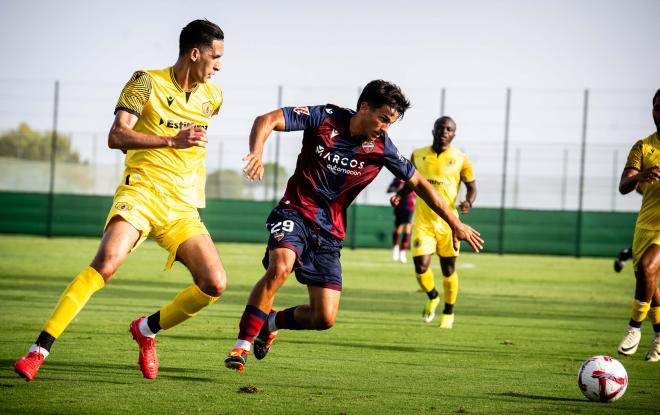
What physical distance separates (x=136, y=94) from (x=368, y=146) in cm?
187

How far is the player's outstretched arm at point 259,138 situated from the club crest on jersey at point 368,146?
74 centimetres

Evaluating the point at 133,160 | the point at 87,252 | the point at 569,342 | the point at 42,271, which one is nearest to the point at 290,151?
the point at 87,252

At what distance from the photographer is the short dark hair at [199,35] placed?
734 centimetres

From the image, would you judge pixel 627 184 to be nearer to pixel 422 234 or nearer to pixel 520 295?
pixel 422 234

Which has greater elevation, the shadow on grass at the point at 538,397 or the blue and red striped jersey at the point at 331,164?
the blue and red striped jersey at the point at 331,164

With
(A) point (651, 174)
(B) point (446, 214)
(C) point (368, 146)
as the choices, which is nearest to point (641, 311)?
(A) point (651, 174)

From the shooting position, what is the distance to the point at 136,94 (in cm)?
704

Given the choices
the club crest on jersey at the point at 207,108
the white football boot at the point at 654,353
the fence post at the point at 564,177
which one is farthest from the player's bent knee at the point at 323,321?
the fence post at the point at 564,177

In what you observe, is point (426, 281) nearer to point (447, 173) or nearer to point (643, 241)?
point (447, 173)

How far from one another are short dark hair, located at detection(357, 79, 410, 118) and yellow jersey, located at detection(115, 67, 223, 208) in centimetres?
129

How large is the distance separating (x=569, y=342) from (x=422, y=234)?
9.23 ft

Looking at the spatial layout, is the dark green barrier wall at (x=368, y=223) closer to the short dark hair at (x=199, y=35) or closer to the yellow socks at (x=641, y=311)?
the yellow socks at (x=641, y=311)

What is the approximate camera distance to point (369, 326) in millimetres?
11609

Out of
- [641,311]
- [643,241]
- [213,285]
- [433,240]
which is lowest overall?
[641,311]
